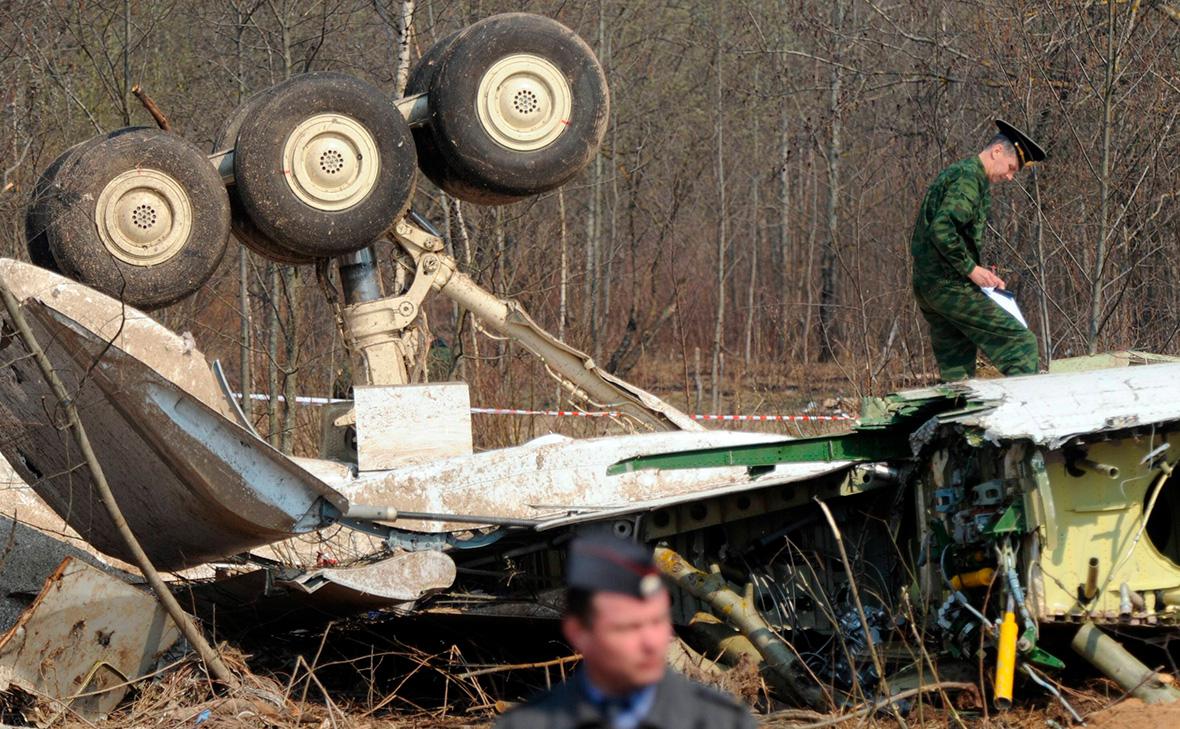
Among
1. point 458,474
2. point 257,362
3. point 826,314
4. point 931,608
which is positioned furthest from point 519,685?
point 826,314

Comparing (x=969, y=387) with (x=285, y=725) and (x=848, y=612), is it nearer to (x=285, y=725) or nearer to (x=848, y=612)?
(x=848, y=612)

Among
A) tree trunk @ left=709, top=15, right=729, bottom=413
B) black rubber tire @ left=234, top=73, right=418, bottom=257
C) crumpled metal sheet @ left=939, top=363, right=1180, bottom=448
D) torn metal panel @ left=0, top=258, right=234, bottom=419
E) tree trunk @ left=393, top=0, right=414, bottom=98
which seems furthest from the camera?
tree trunk @ left=709, top=15, right=729, bottom=413

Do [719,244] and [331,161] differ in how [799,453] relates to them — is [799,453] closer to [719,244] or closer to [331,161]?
[331,161]

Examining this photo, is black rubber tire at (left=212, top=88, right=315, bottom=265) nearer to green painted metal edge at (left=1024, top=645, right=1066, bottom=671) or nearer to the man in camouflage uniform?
the man in camouflage uniform

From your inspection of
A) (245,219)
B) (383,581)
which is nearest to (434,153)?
(245,219)

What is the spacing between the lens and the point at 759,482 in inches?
239

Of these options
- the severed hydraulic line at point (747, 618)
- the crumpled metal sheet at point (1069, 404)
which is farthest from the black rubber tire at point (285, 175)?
the crumpled metal sheet at point (1069, 404)

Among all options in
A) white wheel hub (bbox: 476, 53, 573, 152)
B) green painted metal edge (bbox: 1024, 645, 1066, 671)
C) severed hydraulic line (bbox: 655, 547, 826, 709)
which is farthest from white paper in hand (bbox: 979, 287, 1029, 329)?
white wheel hub (bbox: 476, 53, 573, 152)

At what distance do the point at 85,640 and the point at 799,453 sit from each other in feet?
10.9

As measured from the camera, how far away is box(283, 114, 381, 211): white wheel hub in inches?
275

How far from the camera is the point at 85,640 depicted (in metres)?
6.16

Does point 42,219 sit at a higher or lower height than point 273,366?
higher

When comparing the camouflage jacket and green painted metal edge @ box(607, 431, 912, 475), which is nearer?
green painted metal edge @ box(607, 431, 912, 475)

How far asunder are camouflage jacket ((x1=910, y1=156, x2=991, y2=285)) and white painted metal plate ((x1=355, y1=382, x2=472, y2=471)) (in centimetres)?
254
